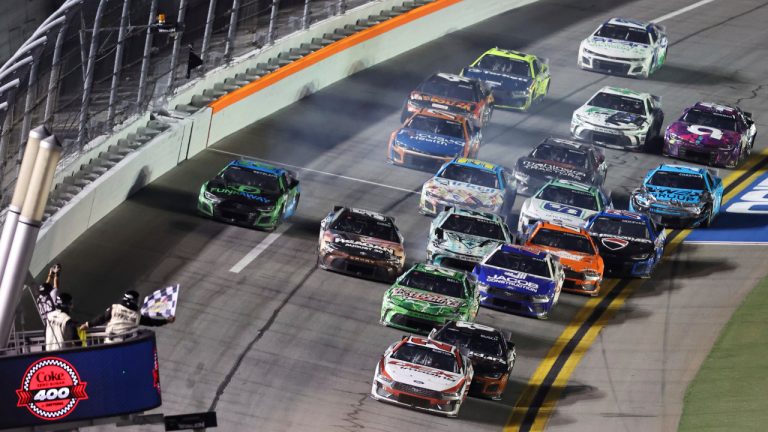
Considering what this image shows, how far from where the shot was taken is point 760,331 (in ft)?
102

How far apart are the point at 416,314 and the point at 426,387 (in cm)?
339

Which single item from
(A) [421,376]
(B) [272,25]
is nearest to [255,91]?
(B) [272,25]

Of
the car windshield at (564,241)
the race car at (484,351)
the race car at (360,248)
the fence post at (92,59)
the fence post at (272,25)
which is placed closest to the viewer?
the race car at (484,351)

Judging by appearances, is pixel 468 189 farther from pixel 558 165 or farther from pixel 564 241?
pixel 558 165

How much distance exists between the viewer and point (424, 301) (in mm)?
29344

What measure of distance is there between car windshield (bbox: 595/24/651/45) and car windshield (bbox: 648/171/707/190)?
11637mm

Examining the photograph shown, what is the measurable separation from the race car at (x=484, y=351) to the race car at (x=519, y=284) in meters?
2.58

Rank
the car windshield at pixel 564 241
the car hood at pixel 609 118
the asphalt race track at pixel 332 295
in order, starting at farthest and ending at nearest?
1. the car hood at pixel 609 118
2. the car windshield at pixel 564 241
3. the asphalt race track at pixel 332 295

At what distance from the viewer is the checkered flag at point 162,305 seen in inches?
709

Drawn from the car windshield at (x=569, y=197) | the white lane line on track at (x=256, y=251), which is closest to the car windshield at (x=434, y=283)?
the white lane line on track at (x=256, y=251)

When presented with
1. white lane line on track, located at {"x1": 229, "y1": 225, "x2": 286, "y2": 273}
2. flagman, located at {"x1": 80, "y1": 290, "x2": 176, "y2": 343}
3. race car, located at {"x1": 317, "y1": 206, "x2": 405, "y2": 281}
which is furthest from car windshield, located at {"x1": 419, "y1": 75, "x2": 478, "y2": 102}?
flagman, located at {"x1": 80, "y1": 290, "x2": 176, "y2": 343}

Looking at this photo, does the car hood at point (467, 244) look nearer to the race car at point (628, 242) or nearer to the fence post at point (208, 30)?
the race car at point (628, 242)

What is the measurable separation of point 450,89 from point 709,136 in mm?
6772

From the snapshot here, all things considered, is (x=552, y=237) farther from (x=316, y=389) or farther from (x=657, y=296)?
(x=316, y=389)
